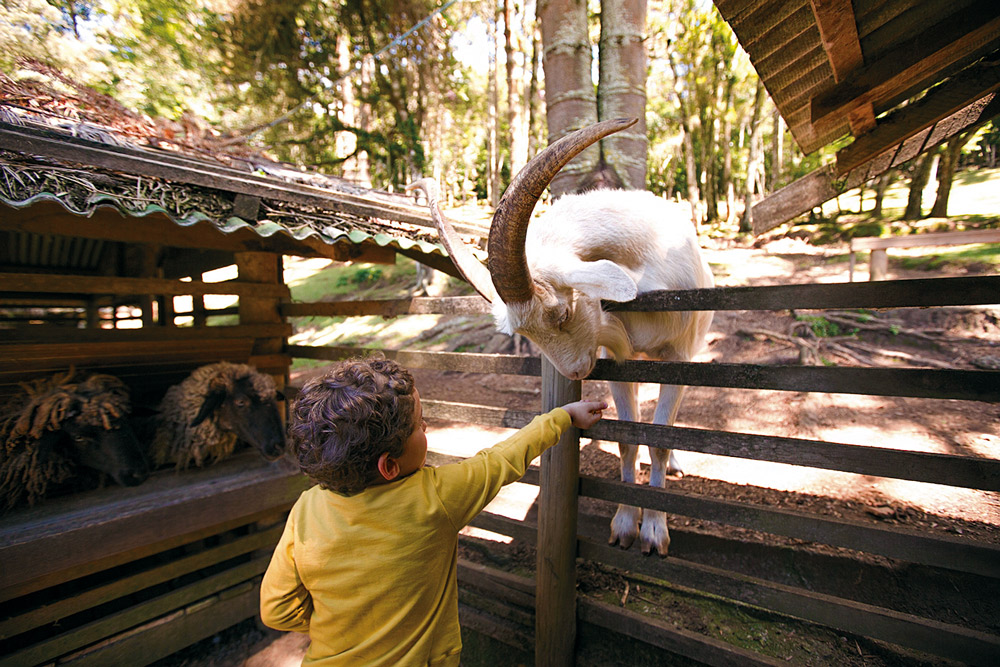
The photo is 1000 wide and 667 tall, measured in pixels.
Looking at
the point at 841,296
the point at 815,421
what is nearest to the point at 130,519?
the point at 841,296

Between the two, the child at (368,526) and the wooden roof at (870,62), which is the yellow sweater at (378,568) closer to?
the child at (368,526)

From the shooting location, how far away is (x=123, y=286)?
12.0 feet

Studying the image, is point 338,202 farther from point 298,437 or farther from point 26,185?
point 298,437

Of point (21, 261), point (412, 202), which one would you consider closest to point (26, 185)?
point (412, 202)

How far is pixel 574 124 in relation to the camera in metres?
4.59

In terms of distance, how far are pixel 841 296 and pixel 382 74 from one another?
1678 cm

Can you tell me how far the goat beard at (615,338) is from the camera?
8.95 ft

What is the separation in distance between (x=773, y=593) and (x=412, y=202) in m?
4.98

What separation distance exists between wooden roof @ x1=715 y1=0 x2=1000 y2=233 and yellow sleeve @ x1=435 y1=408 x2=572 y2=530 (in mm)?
2064

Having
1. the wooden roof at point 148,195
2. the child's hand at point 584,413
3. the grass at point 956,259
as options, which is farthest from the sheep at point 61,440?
the grass at point 956,259

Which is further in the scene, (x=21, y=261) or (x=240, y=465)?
(x=21, y=261)

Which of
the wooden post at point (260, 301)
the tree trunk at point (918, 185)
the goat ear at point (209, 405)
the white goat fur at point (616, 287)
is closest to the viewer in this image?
the white goat fur at point (616, 287)

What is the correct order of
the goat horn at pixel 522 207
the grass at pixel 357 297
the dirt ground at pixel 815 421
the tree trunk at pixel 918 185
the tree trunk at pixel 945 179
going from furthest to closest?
1. the grass at pixel 357 297
2. the tree trunk at pixel 918 185
3. the tree trunk at pixel 945 179
4. the dirt ground at pixel 815 421
5. the goat horn at pixel 522 207

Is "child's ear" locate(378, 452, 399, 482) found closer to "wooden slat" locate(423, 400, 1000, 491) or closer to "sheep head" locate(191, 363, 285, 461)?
"wooden slat" locate(423, 400, 1000, 491)
